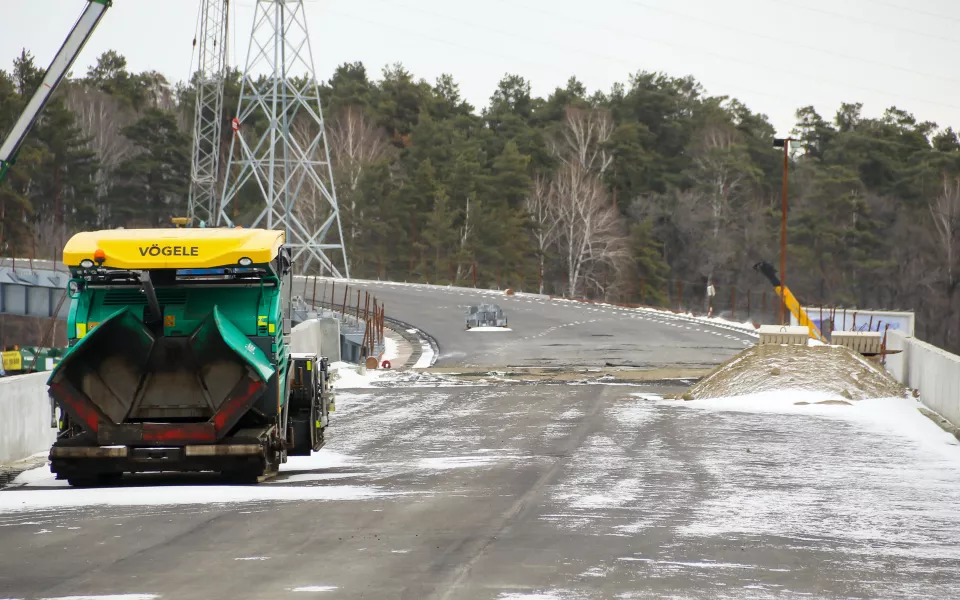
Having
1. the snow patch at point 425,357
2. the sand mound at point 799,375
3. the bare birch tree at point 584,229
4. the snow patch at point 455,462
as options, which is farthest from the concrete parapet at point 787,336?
the bare birch tree at point 584,229

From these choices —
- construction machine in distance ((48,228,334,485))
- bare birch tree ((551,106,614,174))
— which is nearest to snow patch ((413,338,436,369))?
construction machine in distance ((48,228,334,485))

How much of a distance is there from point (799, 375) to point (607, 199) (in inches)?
3200

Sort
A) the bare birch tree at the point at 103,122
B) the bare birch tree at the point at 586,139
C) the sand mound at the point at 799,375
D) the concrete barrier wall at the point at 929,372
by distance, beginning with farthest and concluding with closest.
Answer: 1. the bare birch tree at the point at 103,122
2. the bare birch tree at the point at 586,139
3. the sand mound at the point at 799,375
4. the concrete barrier wall at the point at 929,372

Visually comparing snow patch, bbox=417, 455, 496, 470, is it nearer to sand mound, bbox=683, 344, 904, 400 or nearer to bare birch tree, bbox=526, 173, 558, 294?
sand mound, bbox=683, 344, 904, 400

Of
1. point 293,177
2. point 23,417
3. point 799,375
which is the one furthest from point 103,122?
point 23,417

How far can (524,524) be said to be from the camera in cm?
1113

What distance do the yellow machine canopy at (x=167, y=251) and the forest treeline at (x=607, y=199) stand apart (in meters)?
81.5

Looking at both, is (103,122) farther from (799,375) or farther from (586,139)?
(799,375)

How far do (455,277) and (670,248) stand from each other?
18.3 metres

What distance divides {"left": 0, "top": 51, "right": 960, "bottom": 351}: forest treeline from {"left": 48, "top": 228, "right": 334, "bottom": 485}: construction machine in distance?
81288 millimetres

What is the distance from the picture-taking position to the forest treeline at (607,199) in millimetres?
99438

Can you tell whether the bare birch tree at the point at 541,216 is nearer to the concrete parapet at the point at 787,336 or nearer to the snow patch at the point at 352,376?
the snow patch at the point at 352,376

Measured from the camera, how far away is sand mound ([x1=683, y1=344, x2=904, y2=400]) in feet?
82.0

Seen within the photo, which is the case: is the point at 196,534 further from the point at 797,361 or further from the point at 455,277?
the point at 455,277
